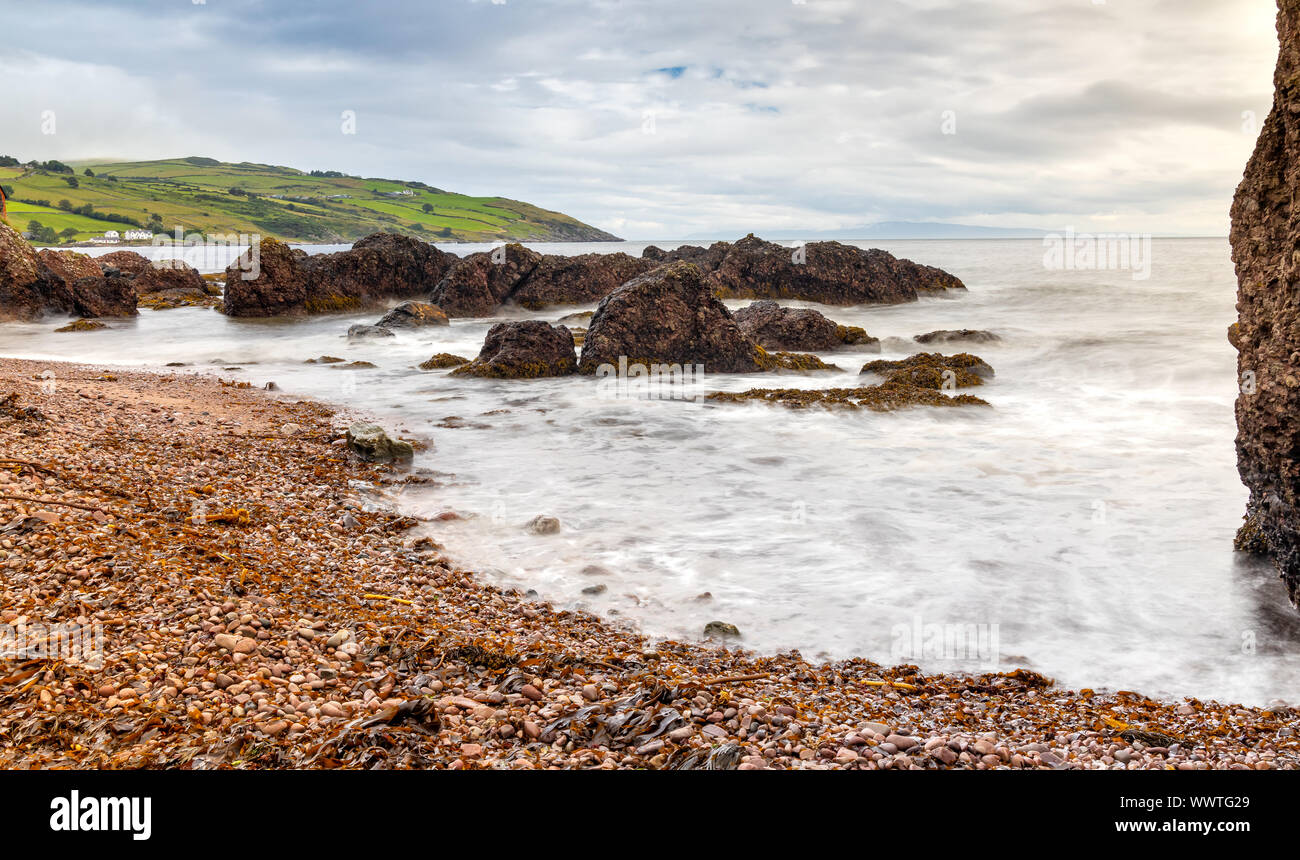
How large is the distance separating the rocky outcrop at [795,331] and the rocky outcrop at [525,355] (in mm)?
4725

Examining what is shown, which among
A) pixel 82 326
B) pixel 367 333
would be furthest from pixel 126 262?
pixel 367 333

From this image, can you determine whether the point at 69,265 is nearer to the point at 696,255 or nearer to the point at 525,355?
the point at 525,355

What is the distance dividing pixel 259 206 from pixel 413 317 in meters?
98.1

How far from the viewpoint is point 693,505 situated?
7.96m

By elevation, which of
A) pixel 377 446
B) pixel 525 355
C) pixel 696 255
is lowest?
pixel 377 446

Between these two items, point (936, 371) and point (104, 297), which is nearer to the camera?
point (936, 371)

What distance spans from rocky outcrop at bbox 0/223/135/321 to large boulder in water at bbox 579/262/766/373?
18.1 meters

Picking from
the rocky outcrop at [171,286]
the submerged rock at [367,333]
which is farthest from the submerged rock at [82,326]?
the submerged rock at [367,333]

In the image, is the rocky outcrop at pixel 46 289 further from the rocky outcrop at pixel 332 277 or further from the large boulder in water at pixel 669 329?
the large boulder in water at pixel 669 329

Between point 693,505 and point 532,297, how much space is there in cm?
2171

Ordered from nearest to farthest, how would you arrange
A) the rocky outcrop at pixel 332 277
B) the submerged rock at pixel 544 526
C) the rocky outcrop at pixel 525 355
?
the submerged rock at pixel 544 526, the rocky outcrop at pixel 525 355, the rocky outcrop at pixel 332 277

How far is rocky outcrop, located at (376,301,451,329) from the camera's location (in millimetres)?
22217

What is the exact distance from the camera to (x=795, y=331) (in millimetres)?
18703

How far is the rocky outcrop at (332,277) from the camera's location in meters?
25.0
